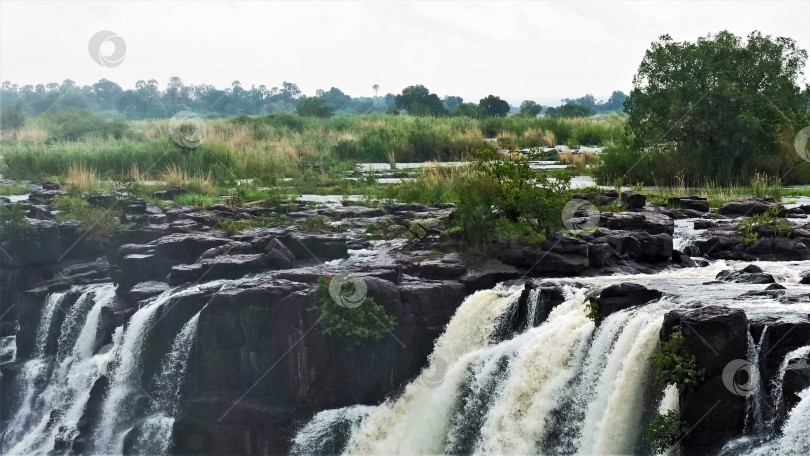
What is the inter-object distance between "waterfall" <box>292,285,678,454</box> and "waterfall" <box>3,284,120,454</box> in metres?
A: 4.38

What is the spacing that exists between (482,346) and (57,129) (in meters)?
34.8

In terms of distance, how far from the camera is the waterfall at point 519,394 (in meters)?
10.1

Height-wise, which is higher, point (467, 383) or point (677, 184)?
point (677, 184)

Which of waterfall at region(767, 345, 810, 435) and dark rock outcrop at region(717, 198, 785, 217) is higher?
dark rock outcrop at region(717, 198, 785, 217)

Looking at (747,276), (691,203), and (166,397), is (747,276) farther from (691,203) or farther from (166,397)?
(166,397)

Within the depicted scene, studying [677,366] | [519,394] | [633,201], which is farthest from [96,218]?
[677,366]

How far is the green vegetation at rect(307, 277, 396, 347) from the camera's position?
1246 cm

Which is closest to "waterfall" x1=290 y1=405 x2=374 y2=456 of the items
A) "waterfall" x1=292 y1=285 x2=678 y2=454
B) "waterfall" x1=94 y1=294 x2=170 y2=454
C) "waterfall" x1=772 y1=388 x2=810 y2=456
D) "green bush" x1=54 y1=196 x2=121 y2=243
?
"waterfall" x1=292 y1=285 x2=678 y2=454

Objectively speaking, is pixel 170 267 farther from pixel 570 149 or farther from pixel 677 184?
pixel 570 149

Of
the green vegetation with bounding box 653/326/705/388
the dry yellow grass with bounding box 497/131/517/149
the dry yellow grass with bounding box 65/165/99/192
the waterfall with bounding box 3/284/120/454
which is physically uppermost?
the dry yellow grass with bounding box 497/131/517/149

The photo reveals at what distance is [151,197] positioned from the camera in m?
23.0

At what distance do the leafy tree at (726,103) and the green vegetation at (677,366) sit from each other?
1527 centimetres

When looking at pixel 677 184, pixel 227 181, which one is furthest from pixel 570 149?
pixel 227 181

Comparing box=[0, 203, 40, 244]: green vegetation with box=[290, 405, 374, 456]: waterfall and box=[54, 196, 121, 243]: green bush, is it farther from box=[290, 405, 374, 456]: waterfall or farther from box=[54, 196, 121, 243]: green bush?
box=[290, 405, 374, 456]: waterfall
